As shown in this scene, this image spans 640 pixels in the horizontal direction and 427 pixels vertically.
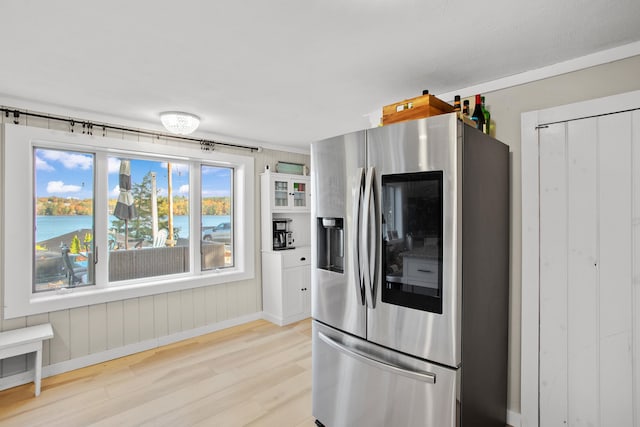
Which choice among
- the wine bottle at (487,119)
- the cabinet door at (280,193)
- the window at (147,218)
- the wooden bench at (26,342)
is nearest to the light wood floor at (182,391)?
the wooden bench at (26,342)

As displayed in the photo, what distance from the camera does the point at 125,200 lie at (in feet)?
11.2

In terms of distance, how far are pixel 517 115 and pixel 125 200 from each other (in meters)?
3.66

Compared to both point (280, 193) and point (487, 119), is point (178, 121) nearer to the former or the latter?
point (280, 193)

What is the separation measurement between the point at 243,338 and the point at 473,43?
3526mm

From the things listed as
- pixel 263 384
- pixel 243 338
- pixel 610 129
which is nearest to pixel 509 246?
pixel 610 129

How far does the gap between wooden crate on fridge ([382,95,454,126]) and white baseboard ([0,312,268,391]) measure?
10.6 feet

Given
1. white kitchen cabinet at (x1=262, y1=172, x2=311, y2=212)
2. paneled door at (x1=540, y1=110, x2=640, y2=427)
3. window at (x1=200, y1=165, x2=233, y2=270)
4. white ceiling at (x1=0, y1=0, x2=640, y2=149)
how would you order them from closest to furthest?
white ceiling at (x1=0, y1=0, x2=640, y2=149), paneled door at (x1=540, y1=110, x2=640, y2=427), window at (x1=200, y1=165, x2=233, y2=270), white kitchen cabinet at (x1=262, y1=172, x2=311, y2=212)

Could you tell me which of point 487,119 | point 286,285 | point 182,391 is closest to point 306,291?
point 286,285

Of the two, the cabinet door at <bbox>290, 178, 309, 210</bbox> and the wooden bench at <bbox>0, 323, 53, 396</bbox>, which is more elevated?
the cabinet door at <bbox>290, 178, 309, 210</bbox>

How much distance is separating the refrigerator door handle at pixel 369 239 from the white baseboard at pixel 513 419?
1315mm

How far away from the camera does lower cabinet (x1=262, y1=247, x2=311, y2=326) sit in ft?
13.6

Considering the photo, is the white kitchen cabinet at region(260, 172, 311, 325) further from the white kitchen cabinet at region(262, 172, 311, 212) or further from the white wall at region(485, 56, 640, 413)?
the white wall at region(485, 56, 640, 413)

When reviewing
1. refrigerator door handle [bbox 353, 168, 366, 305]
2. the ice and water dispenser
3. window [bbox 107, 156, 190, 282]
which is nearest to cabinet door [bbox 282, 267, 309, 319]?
window [bbox 107, 156, 190, 282]

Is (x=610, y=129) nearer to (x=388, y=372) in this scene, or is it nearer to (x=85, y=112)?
(x=388, y=372)
